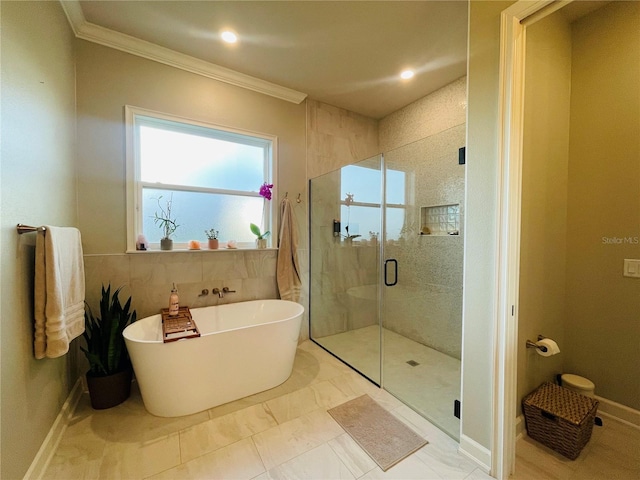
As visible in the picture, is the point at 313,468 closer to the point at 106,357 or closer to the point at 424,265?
the point at 106,357

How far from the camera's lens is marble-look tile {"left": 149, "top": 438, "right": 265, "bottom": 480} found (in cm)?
136

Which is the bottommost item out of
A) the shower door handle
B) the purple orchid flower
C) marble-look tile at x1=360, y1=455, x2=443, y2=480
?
marble-look tile at x1=360, y1=455, x2=443, y2=480

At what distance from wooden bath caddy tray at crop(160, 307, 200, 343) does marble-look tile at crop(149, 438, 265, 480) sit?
69cm

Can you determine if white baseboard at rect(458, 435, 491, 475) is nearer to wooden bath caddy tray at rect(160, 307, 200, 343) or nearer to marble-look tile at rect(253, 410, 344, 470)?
marble-look tile at rect(253, 410, 344, 470)

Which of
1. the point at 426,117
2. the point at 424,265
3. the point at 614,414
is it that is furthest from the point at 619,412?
the point at 426,117

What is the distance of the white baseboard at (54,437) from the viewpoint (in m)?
1.29

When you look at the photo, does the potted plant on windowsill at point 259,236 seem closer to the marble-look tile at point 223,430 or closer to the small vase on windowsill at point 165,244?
the small vase on windowsill at point 165,244

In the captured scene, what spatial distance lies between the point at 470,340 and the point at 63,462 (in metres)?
2.37

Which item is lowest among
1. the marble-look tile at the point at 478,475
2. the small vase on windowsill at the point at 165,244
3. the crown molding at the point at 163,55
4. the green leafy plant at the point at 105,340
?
the marble-look tile at the point at 478,475

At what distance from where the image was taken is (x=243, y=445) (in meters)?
1.56

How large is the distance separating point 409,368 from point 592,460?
1.17 m

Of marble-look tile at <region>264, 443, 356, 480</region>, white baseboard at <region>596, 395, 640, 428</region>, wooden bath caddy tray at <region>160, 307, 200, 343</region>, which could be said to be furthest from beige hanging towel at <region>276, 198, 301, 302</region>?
white baseboard at <region>596, 395, 640, 428</region>

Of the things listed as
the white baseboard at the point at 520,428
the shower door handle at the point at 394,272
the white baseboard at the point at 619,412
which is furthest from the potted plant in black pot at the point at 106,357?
the white baseboard at the point at 619,412

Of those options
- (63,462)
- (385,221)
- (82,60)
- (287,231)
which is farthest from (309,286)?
(82,60)
